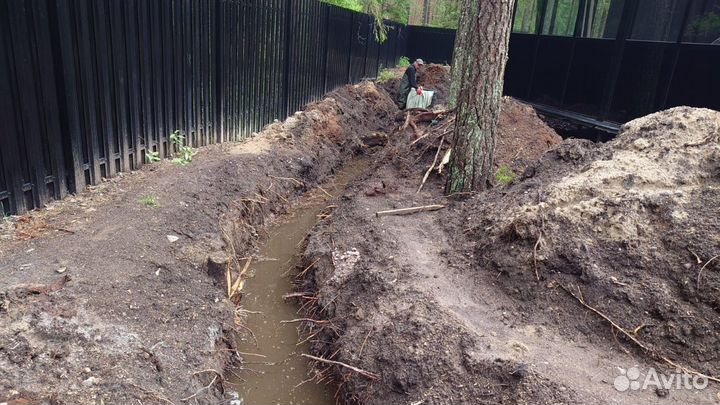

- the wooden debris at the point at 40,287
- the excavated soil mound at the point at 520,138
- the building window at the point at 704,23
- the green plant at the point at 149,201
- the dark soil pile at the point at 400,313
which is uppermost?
the building window at the point at 704,23

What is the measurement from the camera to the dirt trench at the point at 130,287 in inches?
127

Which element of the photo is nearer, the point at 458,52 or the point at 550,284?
the point at 550,284

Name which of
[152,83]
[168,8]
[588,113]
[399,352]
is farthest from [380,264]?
[588,113]

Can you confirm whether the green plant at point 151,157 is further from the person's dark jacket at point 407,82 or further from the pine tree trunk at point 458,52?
the person's dark jacket at point 407,82

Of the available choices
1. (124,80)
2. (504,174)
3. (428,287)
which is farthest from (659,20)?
(124,80)

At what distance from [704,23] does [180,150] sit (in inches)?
324

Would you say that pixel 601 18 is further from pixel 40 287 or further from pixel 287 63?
pixel 40 287

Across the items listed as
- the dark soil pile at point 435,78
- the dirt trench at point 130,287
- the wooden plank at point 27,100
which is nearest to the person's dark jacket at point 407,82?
the dark soil pile at point 435,78

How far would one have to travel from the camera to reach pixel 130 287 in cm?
409

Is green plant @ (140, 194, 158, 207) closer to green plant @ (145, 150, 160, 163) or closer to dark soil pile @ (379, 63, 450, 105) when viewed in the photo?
green plant @ (145, 150, 160, 163)

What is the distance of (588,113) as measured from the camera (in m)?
9.64

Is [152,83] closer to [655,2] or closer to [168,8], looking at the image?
[168,8]
